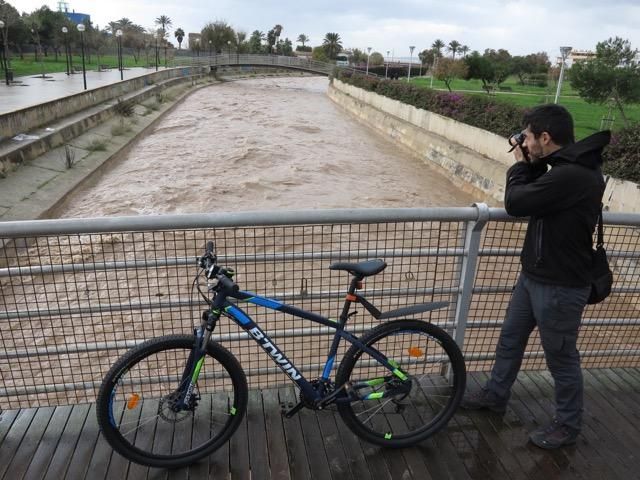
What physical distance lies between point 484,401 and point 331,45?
104062mm

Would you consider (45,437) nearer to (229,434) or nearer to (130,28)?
(229,434)

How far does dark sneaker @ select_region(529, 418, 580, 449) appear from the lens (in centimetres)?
278

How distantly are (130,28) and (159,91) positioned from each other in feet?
187

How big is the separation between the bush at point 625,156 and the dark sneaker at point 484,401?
7.94m

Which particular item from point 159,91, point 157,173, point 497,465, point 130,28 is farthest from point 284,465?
point 130,28

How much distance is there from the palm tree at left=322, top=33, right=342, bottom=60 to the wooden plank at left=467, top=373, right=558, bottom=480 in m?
102

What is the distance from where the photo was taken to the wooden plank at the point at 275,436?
258cm

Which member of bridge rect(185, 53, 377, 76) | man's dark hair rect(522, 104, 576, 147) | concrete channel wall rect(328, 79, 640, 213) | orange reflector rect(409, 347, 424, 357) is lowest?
concrete channel wall rect(328, 79, 640, 213)

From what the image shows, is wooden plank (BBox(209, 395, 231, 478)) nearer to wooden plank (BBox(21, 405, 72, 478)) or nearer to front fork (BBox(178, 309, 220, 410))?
front fork (BBox(178, 309, 220, 410))

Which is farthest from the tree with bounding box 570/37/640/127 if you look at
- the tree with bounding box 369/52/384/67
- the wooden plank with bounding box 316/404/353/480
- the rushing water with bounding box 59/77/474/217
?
the tree with bounding box 369/52/384/67

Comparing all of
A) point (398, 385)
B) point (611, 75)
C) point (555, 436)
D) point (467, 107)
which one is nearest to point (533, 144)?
point (398, 385)

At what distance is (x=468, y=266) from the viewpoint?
9.70 ft

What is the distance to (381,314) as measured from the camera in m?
2.61

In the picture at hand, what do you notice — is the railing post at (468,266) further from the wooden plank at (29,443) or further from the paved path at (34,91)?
the paved path at (34,91)
